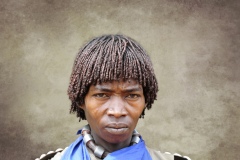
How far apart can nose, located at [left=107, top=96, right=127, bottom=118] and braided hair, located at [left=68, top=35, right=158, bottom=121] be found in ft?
0.23

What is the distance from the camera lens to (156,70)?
8.96 feet

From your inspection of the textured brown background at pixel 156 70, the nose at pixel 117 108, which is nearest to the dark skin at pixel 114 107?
the nose at pixel 117 108

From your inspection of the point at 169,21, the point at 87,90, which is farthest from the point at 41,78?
the point at 87,90

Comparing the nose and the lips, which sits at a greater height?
the nose

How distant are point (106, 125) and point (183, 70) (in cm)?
154

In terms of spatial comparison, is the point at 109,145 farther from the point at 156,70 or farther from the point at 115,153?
the point at 156,70

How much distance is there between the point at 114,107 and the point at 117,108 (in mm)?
11

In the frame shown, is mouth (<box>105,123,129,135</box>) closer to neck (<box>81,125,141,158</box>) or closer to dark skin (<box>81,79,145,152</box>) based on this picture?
dark skin (<box>81,79,145,152</box>)

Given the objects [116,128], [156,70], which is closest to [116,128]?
[116,128]

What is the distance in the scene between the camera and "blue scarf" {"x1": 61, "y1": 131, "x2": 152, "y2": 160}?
135cm

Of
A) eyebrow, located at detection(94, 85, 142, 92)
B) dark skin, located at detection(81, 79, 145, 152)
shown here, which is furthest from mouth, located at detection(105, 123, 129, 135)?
eyebrow, located at detection(94, 85, 142, 92)

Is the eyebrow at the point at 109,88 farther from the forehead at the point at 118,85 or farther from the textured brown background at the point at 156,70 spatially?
the textured brown background at the point at 156,70

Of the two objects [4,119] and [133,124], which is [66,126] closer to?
[4,119]

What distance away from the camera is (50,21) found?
8.93ft
